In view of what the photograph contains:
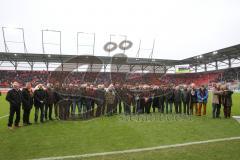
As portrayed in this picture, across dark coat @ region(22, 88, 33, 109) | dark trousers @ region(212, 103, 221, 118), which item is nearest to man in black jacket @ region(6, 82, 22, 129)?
dark coat @ region(22, 88, 33, 109)

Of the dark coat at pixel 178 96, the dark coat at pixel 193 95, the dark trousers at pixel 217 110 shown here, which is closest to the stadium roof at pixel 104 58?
the dark coat at pixel 178 96

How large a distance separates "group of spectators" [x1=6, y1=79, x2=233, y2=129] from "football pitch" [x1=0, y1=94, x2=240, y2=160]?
1404 mm

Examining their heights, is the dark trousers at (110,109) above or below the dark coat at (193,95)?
below

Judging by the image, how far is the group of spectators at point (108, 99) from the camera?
10188 millimetres

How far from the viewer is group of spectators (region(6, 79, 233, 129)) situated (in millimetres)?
10188

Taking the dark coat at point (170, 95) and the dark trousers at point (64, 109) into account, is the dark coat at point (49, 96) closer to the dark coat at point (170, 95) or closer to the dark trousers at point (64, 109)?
the dark trousers at point (64, 109)

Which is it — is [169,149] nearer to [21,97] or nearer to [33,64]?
[21,97]

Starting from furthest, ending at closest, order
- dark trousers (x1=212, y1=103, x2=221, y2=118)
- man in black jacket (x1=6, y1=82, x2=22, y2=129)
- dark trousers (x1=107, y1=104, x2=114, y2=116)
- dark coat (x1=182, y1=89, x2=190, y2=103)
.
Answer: dark trousers (x1=107, y1=104, x2=114, y2=116) < dark coat (x1=182, y1=89, x2=190, y2=103) < dark trousers (x1=212, y1=103, x2=221, y2=118) < man in black jacket (x1=6, y1=82, x2=22, y2=129)

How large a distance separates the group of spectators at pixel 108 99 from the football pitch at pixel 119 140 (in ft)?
4.61

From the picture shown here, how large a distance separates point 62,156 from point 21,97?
16.1 ft

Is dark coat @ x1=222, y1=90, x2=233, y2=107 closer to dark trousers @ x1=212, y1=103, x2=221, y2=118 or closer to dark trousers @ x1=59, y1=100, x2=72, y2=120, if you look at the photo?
dark trousers @ x1=212, y1=103, x2=221, y2=118

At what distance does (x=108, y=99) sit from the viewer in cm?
1211

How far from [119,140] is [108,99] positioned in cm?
539

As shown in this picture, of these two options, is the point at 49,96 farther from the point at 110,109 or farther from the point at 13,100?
the point at 110,109
